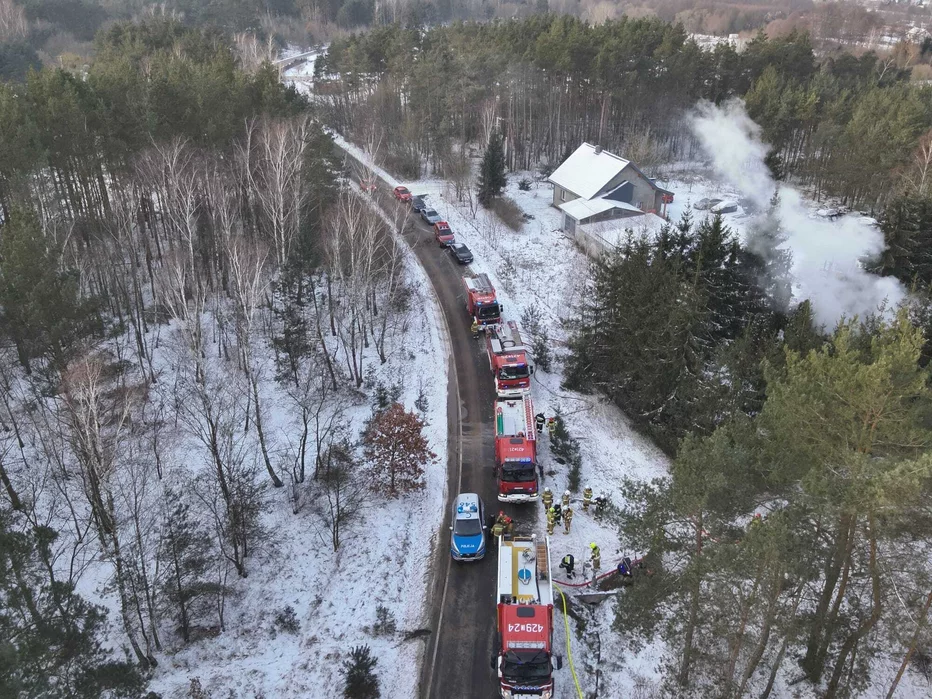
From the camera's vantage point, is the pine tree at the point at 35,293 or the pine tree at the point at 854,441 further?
the pine tree at the point at 35,293

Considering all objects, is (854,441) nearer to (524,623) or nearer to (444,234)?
(524,623)

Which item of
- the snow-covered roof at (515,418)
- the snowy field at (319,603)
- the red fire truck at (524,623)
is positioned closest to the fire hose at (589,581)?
the red fire truck at (524,623)

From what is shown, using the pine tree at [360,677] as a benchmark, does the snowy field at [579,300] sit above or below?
above

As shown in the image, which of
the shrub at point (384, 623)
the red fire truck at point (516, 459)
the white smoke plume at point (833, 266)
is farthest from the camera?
the white smoke plume at point (833, 266)

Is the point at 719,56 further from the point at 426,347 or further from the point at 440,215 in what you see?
the point at 426,347

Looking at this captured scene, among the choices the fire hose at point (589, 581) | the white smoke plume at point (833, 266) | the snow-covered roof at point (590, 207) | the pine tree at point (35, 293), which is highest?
the pine tree at point (35, 293)

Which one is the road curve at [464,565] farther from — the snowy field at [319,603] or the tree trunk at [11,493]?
the tree trunk at [11,493]
